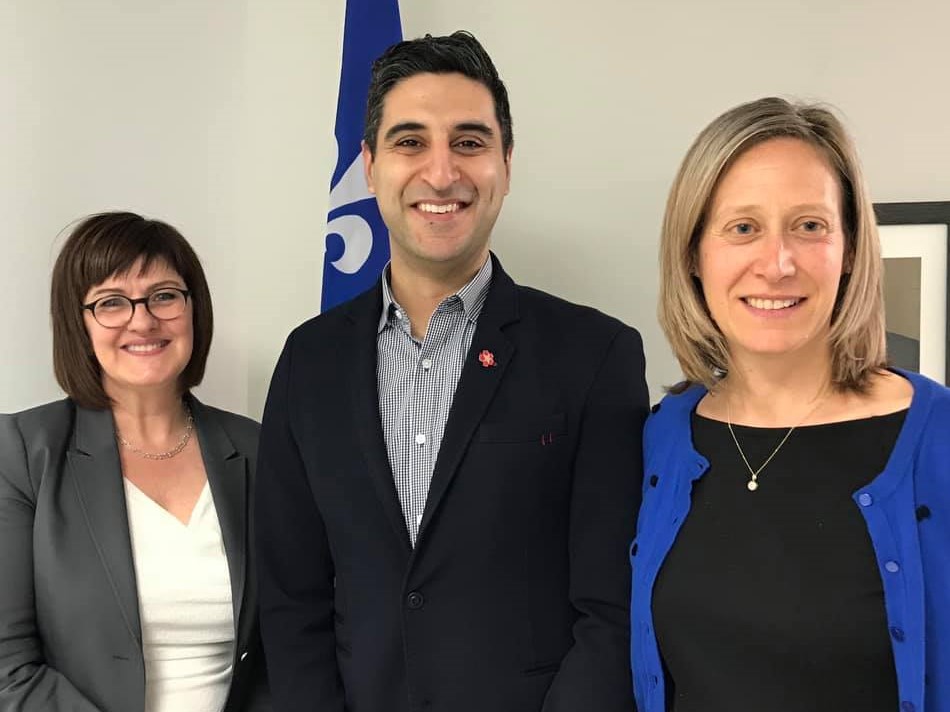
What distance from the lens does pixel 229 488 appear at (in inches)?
84.7

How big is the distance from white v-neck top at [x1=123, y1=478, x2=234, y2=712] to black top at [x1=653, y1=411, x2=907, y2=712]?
3.47 ft

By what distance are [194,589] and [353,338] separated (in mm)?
706

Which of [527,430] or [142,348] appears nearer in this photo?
[527,430]

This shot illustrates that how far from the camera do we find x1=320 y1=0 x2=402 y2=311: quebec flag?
240 centimetres

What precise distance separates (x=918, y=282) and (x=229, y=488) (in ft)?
5.86

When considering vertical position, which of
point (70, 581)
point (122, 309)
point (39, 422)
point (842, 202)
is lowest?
point (70, 581)

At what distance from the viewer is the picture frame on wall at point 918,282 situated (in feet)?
7.32

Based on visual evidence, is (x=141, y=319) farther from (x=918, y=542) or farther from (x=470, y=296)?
(x=918, y=542)

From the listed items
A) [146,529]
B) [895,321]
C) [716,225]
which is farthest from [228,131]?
[895,321]

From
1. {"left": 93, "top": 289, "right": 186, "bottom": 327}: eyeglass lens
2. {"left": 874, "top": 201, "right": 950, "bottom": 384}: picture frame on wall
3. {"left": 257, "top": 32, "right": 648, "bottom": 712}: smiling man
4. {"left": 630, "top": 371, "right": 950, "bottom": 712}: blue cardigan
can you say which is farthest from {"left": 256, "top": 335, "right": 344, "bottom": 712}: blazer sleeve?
{"left": 874, "top": 201, "right": 950, "bottom": 384}: picture frame on wall

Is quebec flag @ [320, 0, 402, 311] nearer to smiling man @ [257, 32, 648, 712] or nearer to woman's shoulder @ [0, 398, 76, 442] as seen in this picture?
smiling man @ [257, 32, 648, 712]

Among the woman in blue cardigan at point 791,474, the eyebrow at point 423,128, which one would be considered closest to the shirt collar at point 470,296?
the eyebrow at point 423,128

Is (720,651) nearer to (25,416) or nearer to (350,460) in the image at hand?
(350,460)

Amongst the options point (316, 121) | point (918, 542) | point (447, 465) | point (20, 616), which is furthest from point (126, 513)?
point (918, 542)
